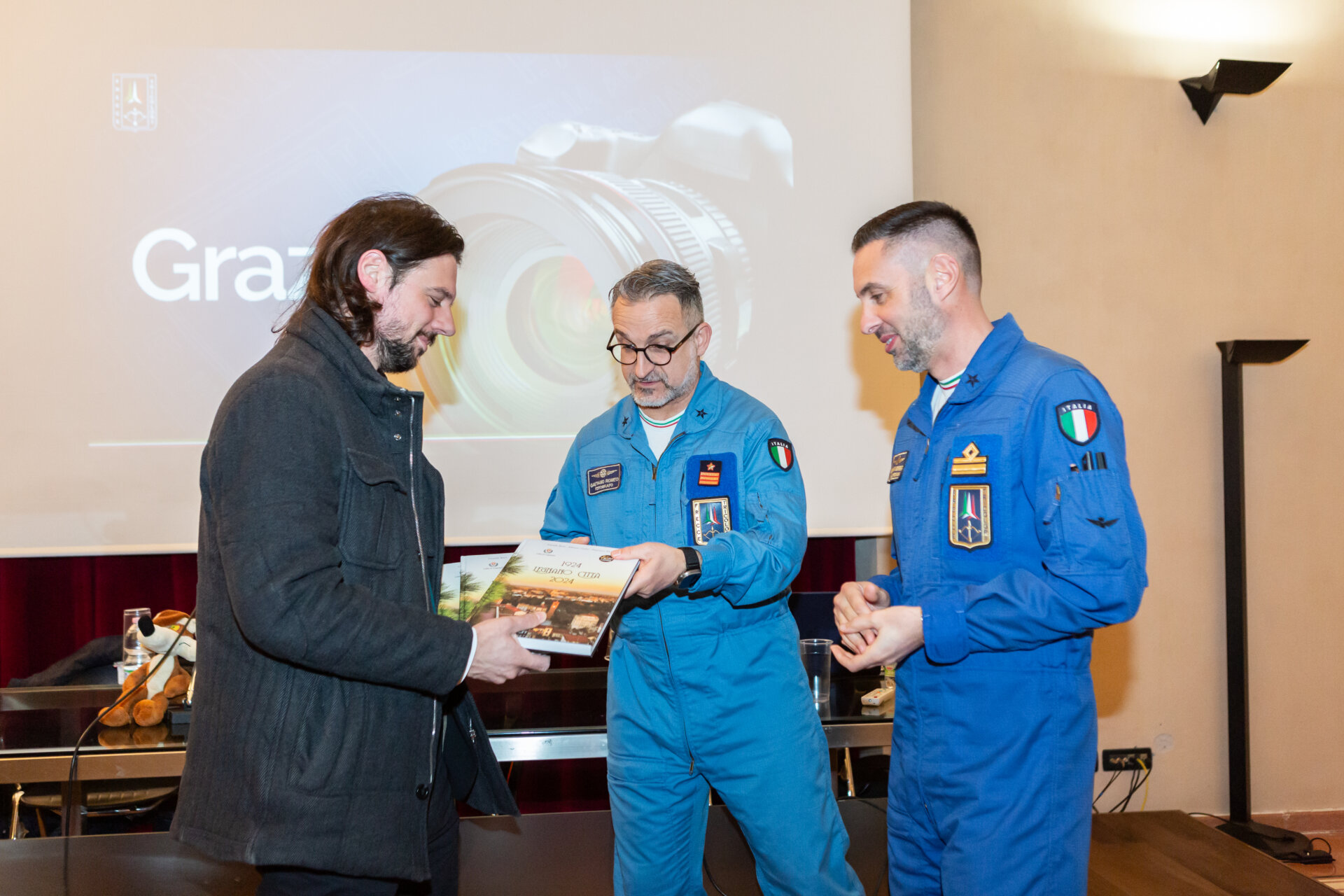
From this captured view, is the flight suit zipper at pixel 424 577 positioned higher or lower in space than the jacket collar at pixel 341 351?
lower

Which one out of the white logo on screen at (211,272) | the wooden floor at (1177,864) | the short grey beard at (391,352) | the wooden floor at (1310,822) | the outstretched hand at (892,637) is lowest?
the wooden floor at (1310,822)

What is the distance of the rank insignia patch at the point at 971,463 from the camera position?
159 centimetres

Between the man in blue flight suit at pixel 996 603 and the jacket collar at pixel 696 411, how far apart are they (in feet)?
1.66

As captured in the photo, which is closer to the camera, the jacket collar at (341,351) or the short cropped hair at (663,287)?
the jacket collar at (341,351)

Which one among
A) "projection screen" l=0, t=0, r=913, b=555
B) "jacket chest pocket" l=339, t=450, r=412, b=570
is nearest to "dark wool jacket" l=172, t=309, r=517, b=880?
"jacket chest pocket" l=339, t=450, r=412, b=570

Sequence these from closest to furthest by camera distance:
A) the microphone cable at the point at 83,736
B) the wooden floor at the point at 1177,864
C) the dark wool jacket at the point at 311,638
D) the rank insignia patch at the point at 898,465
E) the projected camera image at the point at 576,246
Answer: the dark wool jacket at the point at 311,638 < the rank insignia patch at the point at 898,465 < the microphone cable at the point at 83,736 < the wooden floor at the point at 1177,864 < the projected camera image at the point at 576,246

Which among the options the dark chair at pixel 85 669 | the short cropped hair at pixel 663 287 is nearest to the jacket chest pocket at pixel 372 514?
the short cropped hair at pixel 663 287

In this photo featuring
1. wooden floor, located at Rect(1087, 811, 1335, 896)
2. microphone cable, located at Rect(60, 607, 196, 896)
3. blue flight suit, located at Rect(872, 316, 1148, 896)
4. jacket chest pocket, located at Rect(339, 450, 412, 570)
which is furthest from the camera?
wooden floor, located at Rect(1087, 811, 1335, 896)

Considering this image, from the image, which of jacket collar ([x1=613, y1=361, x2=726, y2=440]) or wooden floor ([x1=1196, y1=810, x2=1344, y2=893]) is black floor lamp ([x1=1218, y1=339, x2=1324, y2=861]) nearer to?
wooden floor ([x1=1196, y1=810, x2=1344, y2=893])

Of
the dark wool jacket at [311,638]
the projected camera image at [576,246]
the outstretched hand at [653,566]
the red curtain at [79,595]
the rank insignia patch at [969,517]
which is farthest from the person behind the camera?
the red curtain at [79,595]

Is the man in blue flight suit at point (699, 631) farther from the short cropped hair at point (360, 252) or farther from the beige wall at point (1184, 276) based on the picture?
the beige wall at point (1184, 276)

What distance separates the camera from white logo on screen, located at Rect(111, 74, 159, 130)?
2922mm

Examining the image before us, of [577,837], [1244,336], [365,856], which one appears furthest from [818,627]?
[1244,336]

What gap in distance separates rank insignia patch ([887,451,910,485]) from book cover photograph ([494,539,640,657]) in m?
0.57
